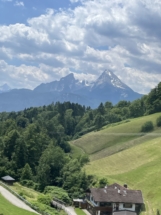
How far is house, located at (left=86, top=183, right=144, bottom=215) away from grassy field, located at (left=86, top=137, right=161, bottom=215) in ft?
7.81

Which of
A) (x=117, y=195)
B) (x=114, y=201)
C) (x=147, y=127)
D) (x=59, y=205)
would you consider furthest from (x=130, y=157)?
(x=59, y=205)

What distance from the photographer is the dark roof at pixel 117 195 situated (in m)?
69.0

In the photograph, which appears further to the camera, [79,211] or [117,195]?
[79,211]

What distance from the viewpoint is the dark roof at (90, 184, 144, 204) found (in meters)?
69.0

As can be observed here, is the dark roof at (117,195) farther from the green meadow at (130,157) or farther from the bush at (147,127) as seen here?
the bush at (147,127)

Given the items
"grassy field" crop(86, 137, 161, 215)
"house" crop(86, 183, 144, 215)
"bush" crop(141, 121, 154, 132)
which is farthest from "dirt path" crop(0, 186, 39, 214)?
"bush" crop(141, 121, 154, 132)

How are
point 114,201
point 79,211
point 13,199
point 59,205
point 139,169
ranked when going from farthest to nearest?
point 139,169
point 79,211
point 114,201
point 59,205
point 13,199

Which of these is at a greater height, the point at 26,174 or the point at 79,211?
the point at 26,174

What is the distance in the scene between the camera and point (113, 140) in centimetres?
13025

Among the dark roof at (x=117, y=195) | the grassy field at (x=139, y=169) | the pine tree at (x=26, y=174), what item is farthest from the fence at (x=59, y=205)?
the pine tree at (x=26, y=174)

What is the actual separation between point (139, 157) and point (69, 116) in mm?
102702

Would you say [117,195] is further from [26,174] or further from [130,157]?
[130,157]

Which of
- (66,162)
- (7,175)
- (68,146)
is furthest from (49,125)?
(7,175)

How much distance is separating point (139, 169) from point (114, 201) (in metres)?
20.8
